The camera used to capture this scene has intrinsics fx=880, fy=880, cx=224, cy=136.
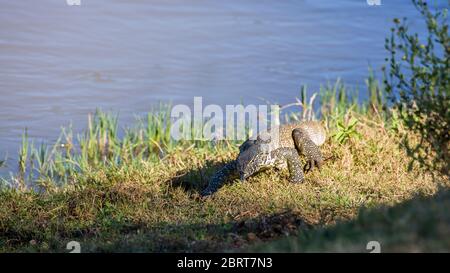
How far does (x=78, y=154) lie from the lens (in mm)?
10188

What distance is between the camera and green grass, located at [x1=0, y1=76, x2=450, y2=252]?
638 centimetres

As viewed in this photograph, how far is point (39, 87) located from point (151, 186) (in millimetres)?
4403

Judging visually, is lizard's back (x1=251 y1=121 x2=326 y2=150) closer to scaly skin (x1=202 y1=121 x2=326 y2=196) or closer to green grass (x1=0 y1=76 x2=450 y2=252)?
scaly skin (x1=202 y1=121 x2=326 y2=196)

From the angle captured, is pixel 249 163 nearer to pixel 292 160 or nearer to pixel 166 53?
pixel 292 160

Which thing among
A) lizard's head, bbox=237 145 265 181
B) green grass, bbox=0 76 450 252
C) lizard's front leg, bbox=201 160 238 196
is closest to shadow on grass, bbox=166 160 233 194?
green grass, bbox=0 76 450 252

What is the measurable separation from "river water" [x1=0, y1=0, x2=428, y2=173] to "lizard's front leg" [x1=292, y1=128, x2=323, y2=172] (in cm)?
296

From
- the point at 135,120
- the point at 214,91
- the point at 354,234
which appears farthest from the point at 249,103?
the point at 354,234

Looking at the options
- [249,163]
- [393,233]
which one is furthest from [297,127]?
[393,233]

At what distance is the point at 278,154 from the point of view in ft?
26.2

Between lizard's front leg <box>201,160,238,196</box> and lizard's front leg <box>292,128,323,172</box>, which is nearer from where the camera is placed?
lizard's front leg <box>201,160,238,196</box>

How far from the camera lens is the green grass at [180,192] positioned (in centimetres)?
638

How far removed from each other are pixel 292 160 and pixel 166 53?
5.61 meters

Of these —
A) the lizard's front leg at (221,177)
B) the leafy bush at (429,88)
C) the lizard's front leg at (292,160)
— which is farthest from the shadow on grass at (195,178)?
the leafy bush at (429,88)

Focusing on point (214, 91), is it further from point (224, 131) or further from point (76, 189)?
point (76, 189)
